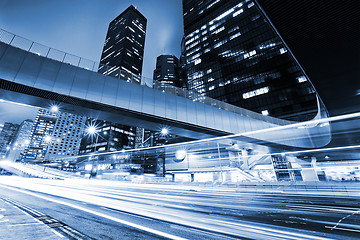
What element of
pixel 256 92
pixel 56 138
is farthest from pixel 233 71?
pixel 56 138

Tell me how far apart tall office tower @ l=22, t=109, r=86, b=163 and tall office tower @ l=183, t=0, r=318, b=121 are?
115 meters

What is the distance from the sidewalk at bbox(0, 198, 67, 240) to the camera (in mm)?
3639

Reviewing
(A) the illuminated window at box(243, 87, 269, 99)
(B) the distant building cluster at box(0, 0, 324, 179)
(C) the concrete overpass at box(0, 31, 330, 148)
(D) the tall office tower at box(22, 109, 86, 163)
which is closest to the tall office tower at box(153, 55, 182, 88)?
(B) the distant building cluster at box(0, 0, 324, 179)

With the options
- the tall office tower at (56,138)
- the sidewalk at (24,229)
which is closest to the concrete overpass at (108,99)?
the sidewalk at (24,229)

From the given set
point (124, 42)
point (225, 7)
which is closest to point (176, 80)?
point (124, 42)

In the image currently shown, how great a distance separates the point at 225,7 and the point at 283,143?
8621 cm

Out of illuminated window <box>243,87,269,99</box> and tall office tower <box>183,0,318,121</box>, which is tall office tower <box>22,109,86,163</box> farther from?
illuminated window <box>243,87,269,99</box>

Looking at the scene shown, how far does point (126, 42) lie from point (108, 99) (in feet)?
512

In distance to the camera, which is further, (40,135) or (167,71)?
(40,135)

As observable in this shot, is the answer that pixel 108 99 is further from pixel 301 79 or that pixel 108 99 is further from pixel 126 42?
pixel 126 42

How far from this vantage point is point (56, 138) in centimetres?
15088

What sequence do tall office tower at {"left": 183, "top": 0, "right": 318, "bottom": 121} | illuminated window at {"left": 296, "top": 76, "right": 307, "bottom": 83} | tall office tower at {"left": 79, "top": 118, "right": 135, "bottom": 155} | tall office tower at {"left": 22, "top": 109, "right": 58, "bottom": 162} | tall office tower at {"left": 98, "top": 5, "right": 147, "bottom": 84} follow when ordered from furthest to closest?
tall office tower at {"left": 22, "top": 109, "right": 58, "bottom": 162} < tall office tower at {"left": 98, "top": 5, "right": 147, "bottom": 84} < tall office tower at {"left": 79, "top": 118, "right": 135, "bottom": 155} < tall office tower at {"left": 183, "top": 0, "right": 318, "bottom": 121} < illuminated window at {"left": 296, "top": 76, "right": 307, "bottom": 83}

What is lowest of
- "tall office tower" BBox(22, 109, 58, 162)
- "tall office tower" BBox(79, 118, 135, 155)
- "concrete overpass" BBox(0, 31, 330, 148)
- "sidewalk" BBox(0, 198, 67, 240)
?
"sidewalk" BBox(0, 198, 67, 240)

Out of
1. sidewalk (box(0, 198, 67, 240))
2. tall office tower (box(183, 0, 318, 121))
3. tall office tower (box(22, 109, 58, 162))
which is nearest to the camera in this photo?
sidewalk (box(0, 198, 67, 240))
